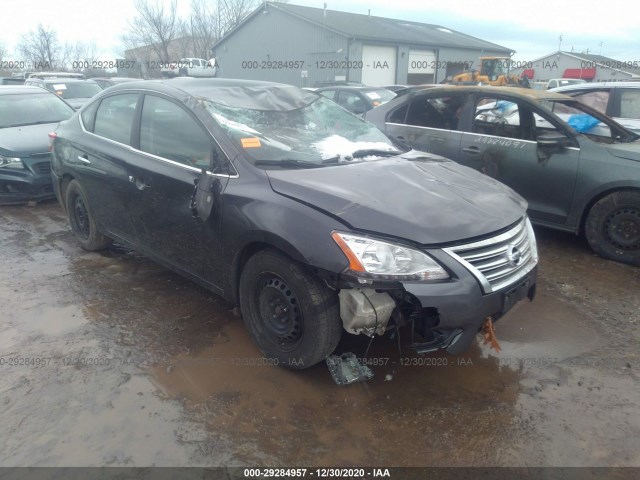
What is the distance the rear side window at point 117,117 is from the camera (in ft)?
13.3

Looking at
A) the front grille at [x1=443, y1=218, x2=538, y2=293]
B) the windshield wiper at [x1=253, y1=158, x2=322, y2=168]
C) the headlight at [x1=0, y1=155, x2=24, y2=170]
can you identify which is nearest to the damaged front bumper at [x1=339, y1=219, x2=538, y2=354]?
the front grille at [x1=443, y1=218, x2=538, y2=293]

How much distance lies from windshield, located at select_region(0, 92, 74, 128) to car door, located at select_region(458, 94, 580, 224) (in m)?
6.27

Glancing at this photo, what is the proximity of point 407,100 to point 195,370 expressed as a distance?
4.36 metres

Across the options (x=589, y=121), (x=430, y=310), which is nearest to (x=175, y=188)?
(x=430, y=310)

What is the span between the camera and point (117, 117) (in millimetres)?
4250

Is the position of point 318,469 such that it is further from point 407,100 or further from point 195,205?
point 407,100

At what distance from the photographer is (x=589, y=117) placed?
541cm

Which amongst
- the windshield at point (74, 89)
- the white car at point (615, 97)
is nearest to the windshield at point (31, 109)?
the windshield at point (74, 89)

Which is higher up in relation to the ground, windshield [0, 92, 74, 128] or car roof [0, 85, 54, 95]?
car roof [0, 85, 54, 95]

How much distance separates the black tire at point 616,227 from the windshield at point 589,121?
83 cm

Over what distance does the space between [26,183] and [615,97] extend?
8196 millimetres

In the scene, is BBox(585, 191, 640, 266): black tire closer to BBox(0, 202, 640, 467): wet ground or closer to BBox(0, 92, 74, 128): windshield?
BBox(0, 202, 640, 467): wet ground

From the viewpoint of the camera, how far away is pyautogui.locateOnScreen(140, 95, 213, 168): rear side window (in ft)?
11.0

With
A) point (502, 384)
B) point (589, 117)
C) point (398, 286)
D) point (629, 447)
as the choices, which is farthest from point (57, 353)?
point (589, 117)
